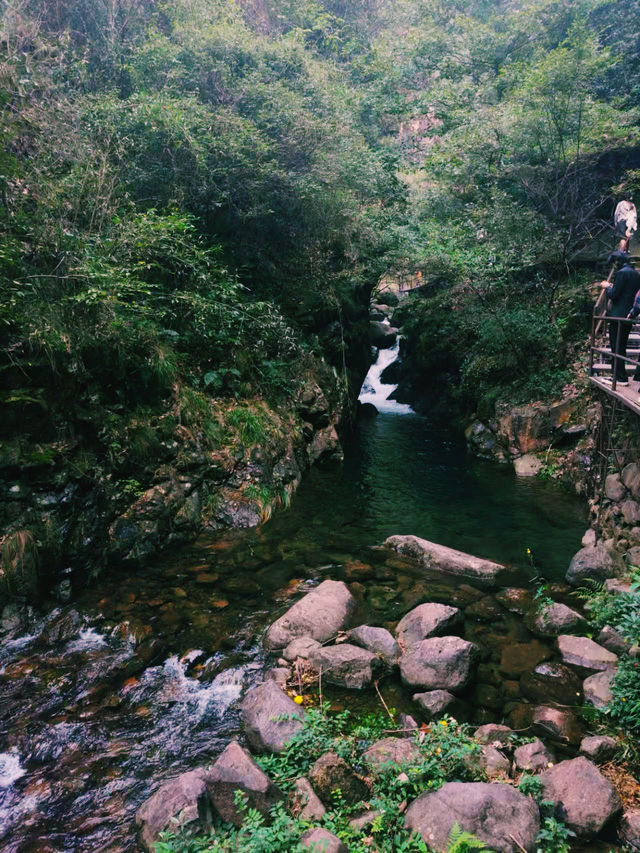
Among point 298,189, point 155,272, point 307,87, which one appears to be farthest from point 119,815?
point 307,87

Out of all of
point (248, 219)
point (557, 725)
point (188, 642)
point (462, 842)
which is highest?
point (248, 219)

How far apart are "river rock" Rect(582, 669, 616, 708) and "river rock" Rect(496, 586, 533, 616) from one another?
1382 mm

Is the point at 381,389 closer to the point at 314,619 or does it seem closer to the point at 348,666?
the point at 314,619

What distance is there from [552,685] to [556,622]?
0.96 metres

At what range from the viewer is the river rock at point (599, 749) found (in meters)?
3.93

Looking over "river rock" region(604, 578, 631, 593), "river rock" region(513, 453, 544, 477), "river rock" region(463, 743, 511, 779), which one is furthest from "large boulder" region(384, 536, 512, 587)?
"river rock" region(513, 453, 544, 477)

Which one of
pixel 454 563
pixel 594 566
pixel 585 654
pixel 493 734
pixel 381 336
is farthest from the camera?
pixel 381 336

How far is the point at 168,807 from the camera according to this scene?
3.33 metres

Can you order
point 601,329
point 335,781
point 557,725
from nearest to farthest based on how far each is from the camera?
point 335,781
point 557,725
point 601,329

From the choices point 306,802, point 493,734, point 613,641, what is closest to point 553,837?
point 493,734

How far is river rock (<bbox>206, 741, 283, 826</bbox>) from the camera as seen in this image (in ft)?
11.0

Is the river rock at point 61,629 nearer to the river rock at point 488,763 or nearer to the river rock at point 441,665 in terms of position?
the river rock at point 441,665

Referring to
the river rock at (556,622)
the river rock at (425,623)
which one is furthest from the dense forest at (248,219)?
the river rock at (556,622)

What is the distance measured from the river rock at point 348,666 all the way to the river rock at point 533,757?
1.42 metres
